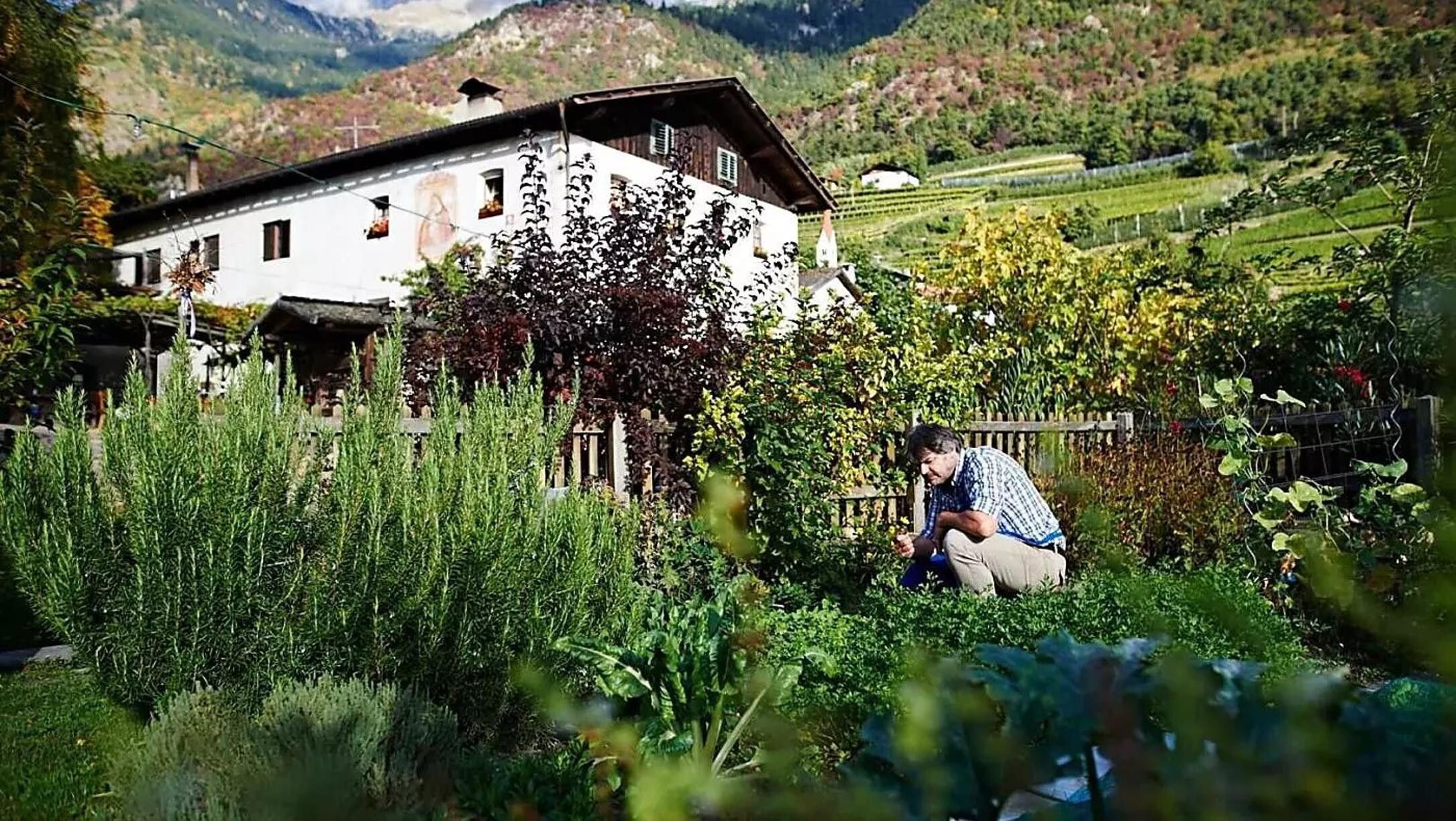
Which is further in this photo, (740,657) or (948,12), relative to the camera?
(948,12)

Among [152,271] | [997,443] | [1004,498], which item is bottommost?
[1004,498]

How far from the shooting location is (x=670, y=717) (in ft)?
11.0

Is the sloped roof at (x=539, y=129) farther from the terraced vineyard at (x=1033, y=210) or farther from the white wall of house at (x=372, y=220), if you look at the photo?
the terraced vineyard at (x=1033, y=210)

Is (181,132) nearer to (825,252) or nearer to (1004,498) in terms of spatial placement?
(1004,498)

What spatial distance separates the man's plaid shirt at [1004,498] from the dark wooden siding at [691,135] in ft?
46.7

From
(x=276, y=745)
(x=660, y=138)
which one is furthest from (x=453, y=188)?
(x=276, y=745)

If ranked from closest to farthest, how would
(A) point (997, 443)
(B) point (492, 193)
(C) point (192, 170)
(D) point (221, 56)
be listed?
(A) point (997, 443), (B) point (492, 193), (C) point (192, 170), (D) point (221, 56)

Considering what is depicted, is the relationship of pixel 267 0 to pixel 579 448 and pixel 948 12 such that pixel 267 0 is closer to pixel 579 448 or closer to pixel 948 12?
pixel 948 12

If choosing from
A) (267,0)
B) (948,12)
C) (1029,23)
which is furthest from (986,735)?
(267,0)

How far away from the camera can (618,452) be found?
7.05m

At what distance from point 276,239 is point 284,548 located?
23.1 m

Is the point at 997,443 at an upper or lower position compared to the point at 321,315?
lower

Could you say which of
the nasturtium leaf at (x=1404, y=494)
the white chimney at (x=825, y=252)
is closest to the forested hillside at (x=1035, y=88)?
the white chimney at (x=825, y=252)

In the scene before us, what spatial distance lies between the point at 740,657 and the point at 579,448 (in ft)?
12.5
